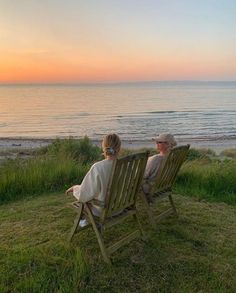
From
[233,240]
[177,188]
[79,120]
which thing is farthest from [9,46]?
[233,240]

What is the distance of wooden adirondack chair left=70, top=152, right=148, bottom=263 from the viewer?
11.5ft

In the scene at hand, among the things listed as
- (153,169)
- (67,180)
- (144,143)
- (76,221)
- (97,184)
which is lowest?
(144,143)

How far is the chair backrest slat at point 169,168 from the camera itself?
175 inches

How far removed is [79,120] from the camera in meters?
36.9

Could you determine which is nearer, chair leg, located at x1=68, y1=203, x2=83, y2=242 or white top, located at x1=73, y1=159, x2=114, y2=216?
white top, located at x1=73, y1=159, x2=114, y2=216

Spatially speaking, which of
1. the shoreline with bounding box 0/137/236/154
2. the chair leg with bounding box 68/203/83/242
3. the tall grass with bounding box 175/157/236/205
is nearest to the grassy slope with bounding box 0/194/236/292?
the chair leg with bounding box 68/203/83/242

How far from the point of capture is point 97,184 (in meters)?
3.68

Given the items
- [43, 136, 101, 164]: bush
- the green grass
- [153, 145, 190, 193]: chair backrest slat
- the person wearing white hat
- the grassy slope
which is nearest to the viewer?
the grassy slope

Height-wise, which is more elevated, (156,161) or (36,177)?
(156,161)

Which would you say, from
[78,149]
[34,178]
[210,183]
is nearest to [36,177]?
[34,178]

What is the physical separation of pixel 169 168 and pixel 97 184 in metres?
1.31

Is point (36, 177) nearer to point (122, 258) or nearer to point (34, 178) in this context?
point (34, 178)

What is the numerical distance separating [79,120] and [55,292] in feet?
112

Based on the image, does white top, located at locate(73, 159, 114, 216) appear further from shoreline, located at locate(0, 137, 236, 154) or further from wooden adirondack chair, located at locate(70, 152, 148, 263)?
shoreline, located at locate(0, 137, 236, 154)
